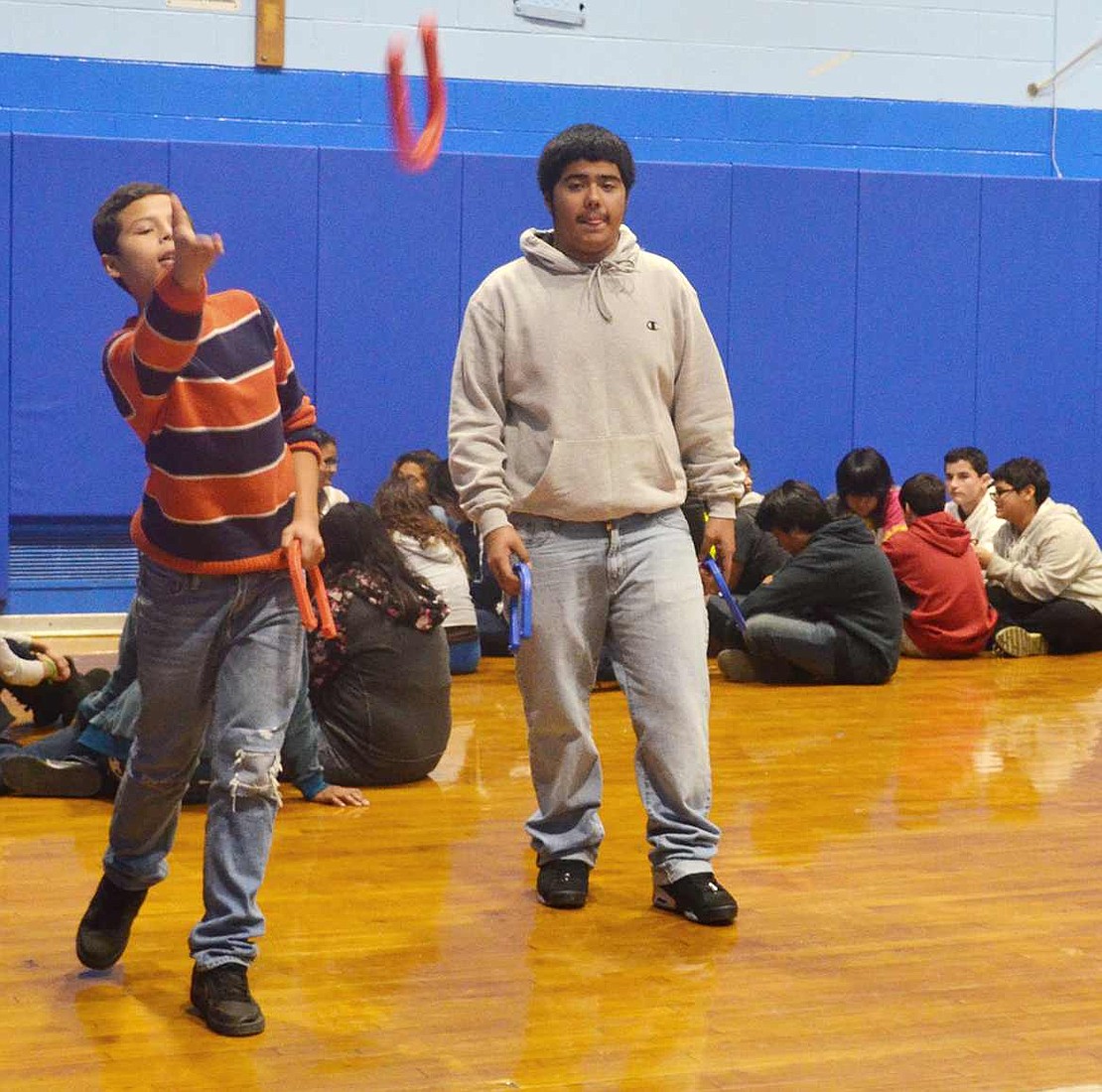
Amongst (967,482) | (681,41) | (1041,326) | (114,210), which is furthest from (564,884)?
(1041,326)

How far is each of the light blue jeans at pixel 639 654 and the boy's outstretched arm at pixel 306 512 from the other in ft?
2.41

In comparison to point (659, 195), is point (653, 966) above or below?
below

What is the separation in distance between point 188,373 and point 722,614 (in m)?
4.82

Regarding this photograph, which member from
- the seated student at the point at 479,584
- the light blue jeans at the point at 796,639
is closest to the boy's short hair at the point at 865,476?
the light blue jeans at the point at 796,639

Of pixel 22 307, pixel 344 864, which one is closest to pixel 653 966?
pixel 344 864

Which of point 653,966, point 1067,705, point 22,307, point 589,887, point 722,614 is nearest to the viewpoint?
point 653,966

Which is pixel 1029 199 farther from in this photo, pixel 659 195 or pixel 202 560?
pixel 202 560

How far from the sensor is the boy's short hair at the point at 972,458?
28.9ft

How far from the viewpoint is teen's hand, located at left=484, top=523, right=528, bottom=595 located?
132 inches

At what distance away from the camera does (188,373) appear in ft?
8.86

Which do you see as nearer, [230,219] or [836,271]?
[230,219]

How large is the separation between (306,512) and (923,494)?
511 centimetres

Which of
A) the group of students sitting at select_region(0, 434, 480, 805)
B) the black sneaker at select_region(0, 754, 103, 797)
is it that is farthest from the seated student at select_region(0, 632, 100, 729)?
the black sneaker at select_region(0, 754, 103, 797)

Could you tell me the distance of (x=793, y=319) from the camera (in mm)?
9531
